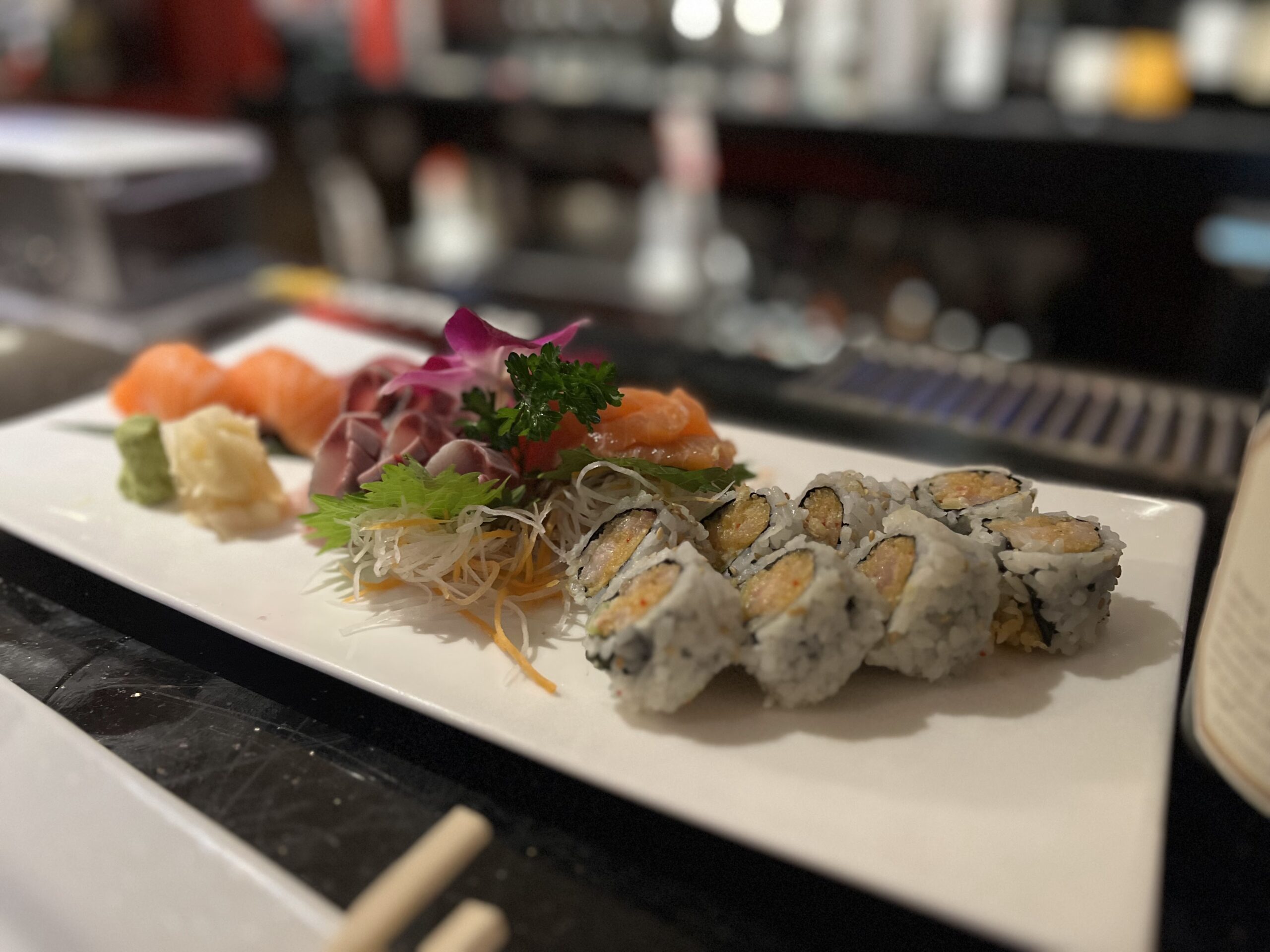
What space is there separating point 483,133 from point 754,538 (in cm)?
459

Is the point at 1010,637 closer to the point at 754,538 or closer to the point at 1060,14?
the point at 754,538

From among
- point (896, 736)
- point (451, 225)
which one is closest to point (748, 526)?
point (896, 736)

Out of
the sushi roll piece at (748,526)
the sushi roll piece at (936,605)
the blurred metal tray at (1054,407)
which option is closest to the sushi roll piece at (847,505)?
the sushi roll piece at (748,526)

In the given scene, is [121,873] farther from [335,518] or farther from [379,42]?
[379,42]

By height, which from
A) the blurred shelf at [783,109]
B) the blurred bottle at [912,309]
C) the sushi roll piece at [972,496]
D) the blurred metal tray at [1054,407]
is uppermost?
the blurred shelf at [783,109]

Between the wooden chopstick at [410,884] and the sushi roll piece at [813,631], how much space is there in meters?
0.37

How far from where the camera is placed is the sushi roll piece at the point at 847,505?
1.32 meters

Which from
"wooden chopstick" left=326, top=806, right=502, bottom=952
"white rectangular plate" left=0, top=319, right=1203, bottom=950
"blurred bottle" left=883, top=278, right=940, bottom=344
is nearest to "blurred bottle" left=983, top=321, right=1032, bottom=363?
"blurred bottle" left=883, top=278, right=940, bottom=344

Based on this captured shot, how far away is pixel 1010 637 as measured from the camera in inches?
47.9

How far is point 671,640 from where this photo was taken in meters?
1.08

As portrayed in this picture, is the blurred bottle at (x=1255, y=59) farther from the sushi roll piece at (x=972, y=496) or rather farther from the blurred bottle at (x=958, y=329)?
the sushi roll piece at (x=972, y=496)

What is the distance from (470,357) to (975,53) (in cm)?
342

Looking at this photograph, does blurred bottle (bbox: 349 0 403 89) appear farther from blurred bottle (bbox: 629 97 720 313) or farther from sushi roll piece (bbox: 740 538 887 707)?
sushi roll piece (bbox: 740 538 887 707)

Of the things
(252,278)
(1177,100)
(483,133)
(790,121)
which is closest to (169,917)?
(252,278)
